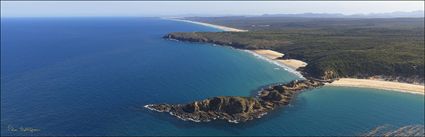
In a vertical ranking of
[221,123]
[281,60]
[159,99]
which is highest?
[281,60]

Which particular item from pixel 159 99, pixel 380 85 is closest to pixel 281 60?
pixel 380 85

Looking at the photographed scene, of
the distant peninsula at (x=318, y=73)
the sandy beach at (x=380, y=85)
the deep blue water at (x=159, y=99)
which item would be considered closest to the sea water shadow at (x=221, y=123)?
the deep blue water at (x=159, y=99)

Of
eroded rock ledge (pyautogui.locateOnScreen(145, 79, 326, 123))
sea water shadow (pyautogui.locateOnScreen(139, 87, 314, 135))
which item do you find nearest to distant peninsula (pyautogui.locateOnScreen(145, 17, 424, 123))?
eroded rock ledge (pyautogui.locateOnScreen(145, 79, 326, 123))

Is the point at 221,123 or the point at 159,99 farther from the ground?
the point at 159,99

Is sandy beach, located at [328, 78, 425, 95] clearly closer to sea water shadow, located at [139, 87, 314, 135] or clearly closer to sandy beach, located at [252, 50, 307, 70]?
sandy beach, located at [252, 50, 307, 70]

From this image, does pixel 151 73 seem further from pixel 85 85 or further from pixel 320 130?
pixel 320 130

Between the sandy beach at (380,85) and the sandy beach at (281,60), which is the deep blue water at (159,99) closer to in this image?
the sandy beach at (380,85)

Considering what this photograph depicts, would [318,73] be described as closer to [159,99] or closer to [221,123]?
[159,99]

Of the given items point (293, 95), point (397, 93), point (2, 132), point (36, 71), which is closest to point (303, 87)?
point (293, 95)
